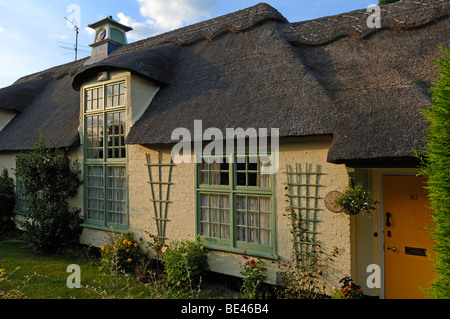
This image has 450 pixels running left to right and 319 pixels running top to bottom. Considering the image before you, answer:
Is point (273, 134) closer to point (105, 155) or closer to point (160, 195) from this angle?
point (160, 195)

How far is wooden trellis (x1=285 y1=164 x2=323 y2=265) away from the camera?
4887mm

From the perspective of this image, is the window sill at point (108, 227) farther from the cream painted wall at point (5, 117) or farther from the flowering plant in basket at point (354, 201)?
the cream painted wall at point (5, 117)

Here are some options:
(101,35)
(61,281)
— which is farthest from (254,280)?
(101,35)

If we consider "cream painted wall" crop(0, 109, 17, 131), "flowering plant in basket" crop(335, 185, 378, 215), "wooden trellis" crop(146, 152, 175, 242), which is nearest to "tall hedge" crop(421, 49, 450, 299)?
"flowering plant in basket" crop(335, 185, 378, 215)

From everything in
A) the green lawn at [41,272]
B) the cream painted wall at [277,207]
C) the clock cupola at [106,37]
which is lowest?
the green lawn at [41,272]

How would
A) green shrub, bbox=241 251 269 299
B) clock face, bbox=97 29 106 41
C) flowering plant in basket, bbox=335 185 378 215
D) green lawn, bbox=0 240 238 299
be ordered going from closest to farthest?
flowering plant in basket, bbox=335 185 378 215 < green shrub, bbox=241 251 269 299 < green lawn, bbox=0 240 238 299 < clock face, bbox=97 29 106 41

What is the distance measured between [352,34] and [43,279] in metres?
8.35

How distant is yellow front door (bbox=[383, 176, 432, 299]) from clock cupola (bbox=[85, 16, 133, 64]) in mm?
10558

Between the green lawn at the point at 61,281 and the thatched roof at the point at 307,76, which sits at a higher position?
the thatched roof at the point at 307,76

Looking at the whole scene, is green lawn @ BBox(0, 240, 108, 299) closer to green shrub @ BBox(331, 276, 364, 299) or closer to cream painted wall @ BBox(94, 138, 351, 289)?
cream painted wall @ BBox(94, 138, 351, 289)

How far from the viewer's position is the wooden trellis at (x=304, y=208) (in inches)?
192

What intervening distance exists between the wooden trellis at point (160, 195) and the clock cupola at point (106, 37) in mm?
6696

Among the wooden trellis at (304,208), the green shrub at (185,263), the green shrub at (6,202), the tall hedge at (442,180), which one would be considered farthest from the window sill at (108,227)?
the tall hedge at (442,180)
